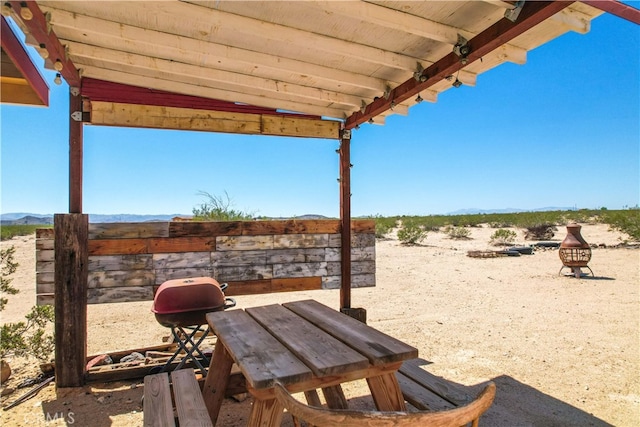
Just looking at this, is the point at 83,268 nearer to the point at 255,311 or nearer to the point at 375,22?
the point at 255,311

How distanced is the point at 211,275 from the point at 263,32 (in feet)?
7.52

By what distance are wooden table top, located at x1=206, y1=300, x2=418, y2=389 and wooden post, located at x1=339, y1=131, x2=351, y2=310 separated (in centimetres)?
173

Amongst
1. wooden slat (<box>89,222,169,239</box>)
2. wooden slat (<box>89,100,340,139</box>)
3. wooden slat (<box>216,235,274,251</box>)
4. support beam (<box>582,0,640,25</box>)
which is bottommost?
wooden slat (<box>216,235,274,251</box>)

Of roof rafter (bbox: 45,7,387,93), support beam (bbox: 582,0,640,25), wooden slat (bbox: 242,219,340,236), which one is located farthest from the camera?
wooden slat (bbox: 242,219,340,236)

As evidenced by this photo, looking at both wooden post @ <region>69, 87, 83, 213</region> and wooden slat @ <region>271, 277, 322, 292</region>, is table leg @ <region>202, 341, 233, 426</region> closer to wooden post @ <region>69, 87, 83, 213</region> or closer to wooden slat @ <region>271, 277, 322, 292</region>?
wooden slat @ <region>271, 277, 322, 292</region>

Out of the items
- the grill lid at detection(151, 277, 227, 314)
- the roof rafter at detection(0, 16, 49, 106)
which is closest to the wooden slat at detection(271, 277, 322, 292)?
the grill lid at detection(151, 277, 227, 314)

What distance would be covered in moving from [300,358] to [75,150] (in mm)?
2807

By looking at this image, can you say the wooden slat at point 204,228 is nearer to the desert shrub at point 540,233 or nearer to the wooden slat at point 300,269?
the wooden slat at point 300,269

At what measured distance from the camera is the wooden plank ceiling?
2221mm

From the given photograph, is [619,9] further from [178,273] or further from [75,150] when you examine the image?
[75,150]

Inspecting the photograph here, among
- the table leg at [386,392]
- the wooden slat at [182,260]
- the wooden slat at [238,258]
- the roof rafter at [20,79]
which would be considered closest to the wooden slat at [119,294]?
the wooden slat at [182,260]

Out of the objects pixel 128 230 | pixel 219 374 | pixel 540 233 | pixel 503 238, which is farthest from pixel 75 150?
pixel 540 233

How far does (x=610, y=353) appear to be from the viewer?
151 inches

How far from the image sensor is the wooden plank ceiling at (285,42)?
2.22 meters
